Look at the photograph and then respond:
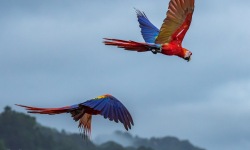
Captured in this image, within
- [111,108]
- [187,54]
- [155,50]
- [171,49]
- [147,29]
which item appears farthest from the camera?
[147,29]

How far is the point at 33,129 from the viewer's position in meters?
160

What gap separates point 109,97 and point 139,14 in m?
4.40

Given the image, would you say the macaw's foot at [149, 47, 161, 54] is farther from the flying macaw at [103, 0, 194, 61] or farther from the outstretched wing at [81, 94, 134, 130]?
the outstretched wing at [81, 94, 134, 130]

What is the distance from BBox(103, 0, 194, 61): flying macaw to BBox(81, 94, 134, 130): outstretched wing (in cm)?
131

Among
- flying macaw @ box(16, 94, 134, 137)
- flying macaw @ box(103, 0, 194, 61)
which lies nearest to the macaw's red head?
flying macaw @ box(103, 0, 194, 61)

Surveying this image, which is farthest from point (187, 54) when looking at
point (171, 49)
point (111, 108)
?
point (111, 108)

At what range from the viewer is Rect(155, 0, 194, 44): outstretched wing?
72.5 feet

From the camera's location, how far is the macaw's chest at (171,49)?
2212 cm

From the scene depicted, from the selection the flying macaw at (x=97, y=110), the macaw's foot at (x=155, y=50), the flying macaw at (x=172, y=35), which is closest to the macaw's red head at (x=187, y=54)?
the flying macaw at (x=172, y=35)

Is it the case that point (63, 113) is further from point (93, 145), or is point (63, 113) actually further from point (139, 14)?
point (93, 145)

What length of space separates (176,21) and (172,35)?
345 mm

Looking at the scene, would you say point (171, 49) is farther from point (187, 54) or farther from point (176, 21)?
point (176, 21)

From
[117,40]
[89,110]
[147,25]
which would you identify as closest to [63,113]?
[89,110]

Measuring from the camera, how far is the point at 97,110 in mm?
21906
